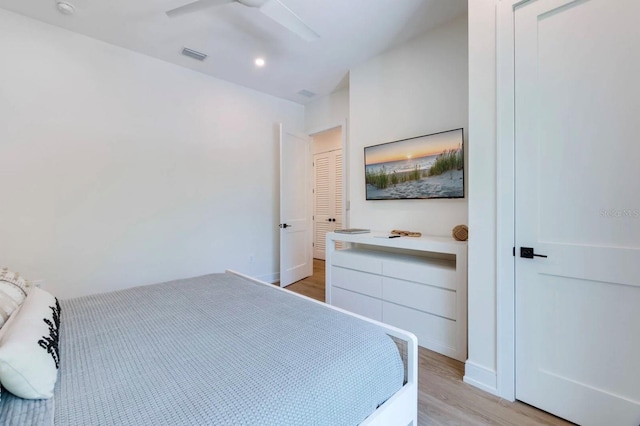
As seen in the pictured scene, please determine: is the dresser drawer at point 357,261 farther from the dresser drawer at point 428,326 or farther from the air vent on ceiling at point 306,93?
the air vent on ceiling at point 306,93

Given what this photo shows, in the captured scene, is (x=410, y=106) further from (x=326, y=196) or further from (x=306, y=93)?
(x=326, y=196)

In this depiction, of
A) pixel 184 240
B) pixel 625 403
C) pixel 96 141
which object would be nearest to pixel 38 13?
pixel 96 141

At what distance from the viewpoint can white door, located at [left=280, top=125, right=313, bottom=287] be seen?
385 centimetres

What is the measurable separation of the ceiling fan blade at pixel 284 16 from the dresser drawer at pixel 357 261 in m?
1.93

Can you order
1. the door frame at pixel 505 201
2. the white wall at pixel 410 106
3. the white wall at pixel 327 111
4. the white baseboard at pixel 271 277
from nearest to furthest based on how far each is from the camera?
1. the door frame at pixel 505 201
2. the white wall at pixel 410 106
3. the white wall at pixel 327 111
4. the white baseboard at pixel 271 277

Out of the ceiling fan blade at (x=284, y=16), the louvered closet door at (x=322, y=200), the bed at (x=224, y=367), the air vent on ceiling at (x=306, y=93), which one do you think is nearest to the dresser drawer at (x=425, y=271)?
the bed at (x=224, y=367)

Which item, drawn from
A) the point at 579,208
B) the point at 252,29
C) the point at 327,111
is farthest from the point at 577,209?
the point at 327,111

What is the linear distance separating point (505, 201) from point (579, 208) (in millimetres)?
333

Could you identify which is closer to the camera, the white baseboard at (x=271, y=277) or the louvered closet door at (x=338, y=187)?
the white baseboard at (x=271, y=277)

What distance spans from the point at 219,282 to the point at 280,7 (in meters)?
1.91

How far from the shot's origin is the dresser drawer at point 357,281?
2.54 metres

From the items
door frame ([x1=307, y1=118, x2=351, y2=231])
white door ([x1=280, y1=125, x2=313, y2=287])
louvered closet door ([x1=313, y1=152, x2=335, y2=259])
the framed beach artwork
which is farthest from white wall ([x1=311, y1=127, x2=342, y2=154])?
the framed beach artwork

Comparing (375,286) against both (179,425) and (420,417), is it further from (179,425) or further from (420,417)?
(179,425)

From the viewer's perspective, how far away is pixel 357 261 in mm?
2697
